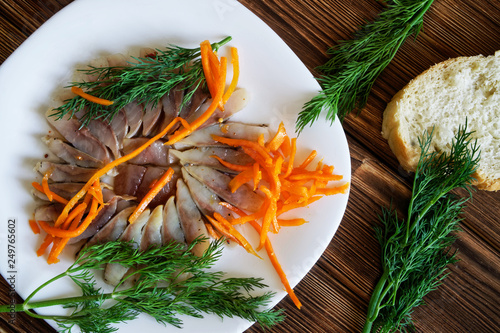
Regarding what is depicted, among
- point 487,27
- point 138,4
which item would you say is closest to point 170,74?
point 138,4

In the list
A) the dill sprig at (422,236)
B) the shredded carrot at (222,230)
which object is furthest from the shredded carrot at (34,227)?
the dill sprig at (422,236)

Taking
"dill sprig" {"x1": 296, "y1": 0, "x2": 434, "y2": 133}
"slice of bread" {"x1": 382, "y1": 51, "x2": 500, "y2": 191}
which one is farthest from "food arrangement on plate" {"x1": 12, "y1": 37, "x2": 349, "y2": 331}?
"slice of bread" {"x1": 382, "y1": 51, "x2": 500, "y2": 191}

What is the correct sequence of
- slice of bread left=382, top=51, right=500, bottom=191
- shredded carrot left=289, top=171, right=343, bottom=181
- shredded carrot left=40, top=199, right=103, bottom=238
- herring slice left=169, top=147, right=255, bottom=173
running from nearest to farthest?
shredded carrot left=40, top=199, right=103, bottom=238 < shredded carrot left=289, top=171, right=343, bottom=181 < herring slice left=169, top=147, right=255, bottom=173 < slice of bread left=382, top=51, right=500, bottom=191

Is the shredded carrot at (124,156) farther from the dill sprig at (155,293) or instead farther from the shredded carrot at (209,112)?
the dill sprig at (155,293)

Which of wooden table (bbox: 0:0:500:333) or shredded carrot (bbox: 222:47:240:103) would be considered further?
wooden table (bbox: 0:0:500:333)

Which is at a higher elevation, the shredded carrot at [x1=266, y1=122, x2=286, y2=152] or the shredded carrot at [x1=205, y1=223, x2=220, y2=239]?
the shredded carrot at [x1=266, y1=122, x2=286, y2=152]

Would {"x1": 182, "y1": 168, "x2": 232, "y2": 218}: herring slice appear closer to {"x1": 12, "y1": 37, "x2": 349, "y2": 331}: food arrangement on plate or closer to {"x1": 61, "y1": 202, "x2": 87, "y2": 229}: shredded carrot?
{"x1": 12, "y1": 37, "x2": 349, "y2": 331}: food arrangement on plate
